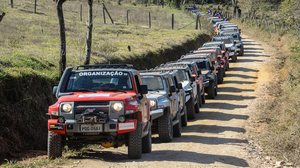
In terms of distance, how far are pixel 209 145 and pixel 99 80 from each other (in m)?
4.18

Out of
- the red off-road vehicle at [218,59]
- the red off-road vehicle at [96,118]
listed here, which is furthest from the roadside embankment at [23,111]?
the red off-road vehicle at [218,59]

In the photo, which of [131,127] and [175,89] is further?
[175,89]

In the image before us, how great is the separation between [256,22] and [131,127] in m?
70.5

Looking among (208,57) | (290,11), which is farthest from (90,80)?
(290,11)

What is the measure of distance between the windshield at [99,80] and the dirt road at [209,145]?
1.52 m

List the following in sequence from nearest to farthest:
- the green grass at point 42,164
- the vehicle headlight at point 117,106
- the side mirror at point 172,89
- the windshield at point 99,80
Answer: the green grass at point 42,164
the vehicle headlight at point 117,106
the windshield at point 99,80
the side mirror at point 172,89

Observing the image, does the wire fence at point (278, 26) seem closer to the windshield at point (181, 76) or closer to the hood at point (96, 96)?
the windshield at point (181, 76)

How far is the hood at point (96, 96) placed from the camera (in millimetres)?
11820

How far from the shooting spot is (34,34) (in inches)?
1259

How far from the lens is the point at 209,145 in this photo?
15.6 m

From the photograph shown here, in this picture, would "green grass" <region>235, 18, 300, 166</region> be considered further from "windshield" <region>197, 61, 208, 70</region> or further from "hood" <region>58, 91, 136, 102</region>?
"hood" <region>58, 91, 136, 102</region>

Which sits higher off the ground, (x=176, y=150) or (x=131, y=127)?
(x=131, y=127)

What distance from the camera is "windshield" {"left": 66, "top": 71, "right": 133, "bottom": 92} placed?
12.9 metres

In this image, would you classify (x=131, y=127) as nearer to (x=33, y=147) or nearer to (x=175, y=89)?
(x=33, y=147)
